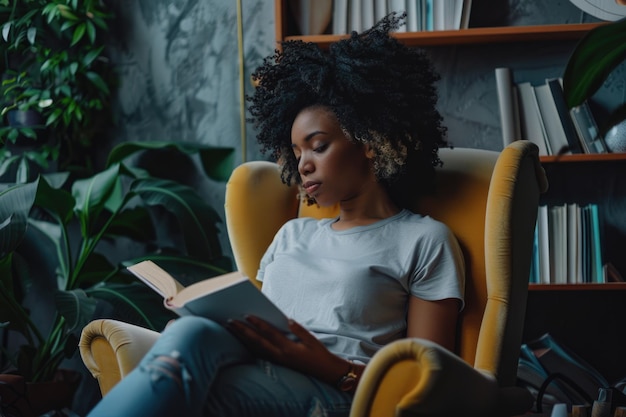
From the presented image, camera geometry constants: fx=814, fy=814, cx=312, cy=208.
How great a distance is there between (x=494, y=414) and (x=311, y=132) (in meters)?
0.66

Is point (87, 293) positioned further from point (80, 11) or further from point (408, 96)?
point (408, 96)

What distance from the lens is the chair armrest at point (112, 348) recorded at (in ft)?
4.83

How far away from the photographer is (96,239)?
2547 mm

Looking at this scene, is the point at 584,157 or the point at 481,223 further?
the point at 584,157

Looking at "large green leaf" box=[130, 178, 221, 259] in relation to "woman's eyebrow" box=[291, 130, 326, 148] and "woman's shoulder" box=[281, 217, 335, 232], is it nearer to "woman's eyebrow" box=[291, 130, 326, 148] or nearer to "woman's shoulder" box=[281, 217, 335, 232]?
"woman's shoulder" box=[281, 217, 335, 232]

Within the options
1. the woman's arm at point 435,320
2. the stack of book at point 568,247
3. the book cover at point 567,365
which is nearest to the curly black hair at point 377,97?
the woman's arm at point 435,320

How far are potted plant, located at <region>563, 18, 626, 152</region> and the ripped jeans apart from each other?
89cm

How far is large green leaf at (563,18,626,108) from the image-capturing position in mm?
1719

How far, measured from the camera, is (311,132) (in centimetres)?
167

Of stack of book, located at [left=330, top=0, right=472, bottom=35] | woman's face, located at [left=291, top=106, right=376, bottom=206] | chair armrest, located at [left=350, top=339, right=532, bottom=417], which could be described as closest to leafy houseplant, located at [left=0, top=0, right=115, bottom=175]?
stack of book, located at [left=330, top=0, right=472, bottom=35]

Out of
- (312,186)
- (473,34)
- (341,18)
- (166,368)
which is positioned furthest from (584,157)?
(166,368)

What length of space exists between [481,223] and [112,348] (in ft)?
2.54

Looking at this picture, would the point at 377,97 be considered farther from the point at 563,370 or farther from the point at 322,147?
the point at 563,370

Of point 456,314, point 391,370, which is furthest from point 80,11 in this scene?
point 391,370
